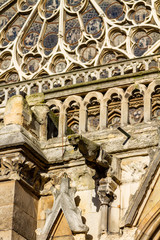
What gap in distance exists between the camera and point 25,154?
1268 centimetres

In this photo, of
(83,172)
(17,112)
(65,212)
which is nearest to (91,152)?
(83,172)

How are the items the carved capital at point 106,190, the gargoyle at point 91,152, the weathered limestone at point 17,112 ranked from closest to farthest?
1. the gargoyle at point 91,152
2. the carved capital at point 106,190
3. the weathered limestone at point 17,112

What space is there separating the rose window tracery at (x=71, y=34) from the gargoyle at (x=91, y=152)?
6560 mm

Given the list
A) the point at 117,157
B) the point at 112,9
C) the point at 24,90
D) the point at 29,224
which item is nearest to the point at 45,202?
the point at 29,224

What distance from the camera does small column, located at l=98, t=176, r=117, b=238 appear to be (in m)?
12.1

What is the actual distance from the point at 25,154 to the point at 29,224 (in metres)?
1.12

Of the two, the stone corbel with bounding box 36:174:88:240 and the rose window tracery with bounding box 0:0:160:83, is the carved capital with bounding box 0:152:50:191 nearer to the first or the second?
the stone corbel with bounding box 36:174:88:240

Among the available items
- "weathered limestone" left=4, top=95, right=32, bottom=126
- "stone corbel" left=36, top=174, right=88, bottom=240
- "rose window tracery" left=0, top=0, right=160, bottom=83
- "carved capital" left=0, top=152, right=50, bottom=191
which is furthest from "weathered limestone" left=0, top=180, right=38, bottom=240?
"rose window tracery" left=0, top=0, right=160, bottom=83

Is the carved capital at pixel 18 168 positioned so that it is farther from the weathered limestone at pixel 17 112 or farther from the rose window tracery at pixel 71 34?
the rose window tracery at pixel 71 34

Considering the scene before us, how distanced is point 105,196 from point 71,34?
8.60 metres

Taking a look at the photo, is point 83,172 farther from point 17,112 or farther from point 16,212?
point 17,112

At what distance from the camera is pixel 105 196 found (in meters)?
12.3

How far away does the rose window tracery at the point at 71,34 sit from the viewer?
763 inches

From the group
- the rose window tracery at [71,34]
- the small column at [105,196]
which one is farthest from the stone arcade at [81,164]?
the rose window tracery at [71,34]
